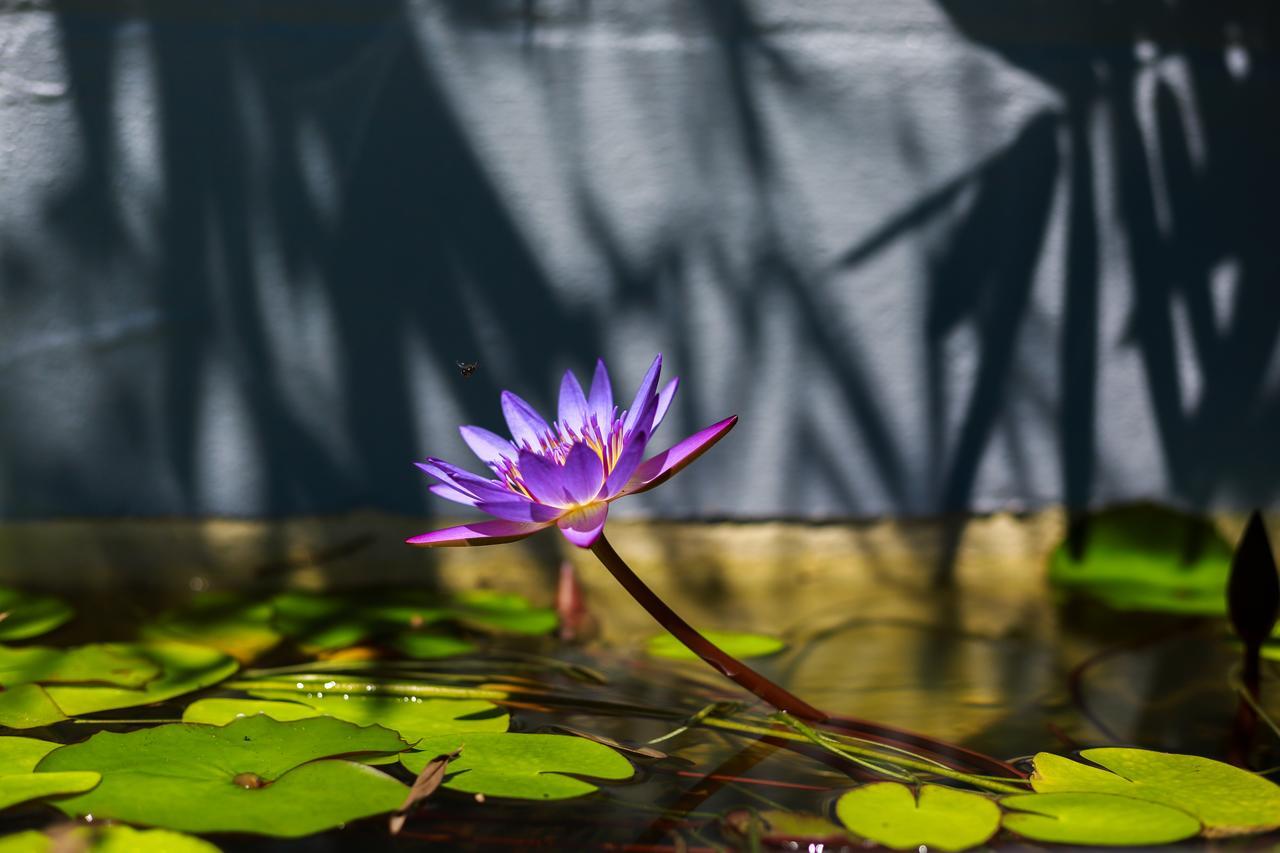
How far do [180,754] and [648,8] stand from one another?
4.64ft

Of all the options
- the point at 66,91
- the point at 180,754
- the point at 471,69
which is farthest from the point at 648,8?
the point at 180,754

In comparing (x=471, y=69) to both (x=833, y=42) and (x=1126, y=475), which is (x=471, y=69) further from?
(x=1126, y=475)

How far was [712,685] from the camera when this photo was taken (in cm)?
133

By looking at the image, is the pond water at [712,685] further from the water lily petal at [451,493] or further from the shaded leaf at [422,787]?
the water lily petal at [451,493]

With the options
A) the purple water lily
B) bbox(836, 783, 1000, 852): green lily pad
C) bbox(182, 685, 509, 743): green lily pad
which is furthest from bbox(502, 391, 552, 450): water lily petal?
bbox(836, 783, 1000, 852): green lily pad

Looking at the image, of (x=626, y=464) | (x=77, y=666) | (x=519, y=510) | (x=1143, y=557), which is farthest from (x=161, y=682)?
(x=1143, y=557)

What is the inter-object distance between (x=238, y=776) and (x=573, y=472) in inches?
17.0

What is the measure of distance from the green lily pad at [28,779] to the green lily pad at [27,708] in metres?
0.09

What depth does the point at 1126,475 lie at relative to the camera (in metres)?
1.94

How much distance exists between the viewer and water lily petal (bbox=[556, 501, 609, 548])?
964 mm

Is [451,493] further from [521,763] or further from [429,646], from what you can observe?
[429,646]

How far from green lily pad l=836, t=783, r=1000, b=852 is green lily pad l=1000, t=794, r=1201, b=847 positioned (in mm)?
30

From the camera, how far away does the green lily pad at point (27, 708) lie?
1139mm

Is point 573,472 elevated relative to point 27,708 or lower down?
elevated
